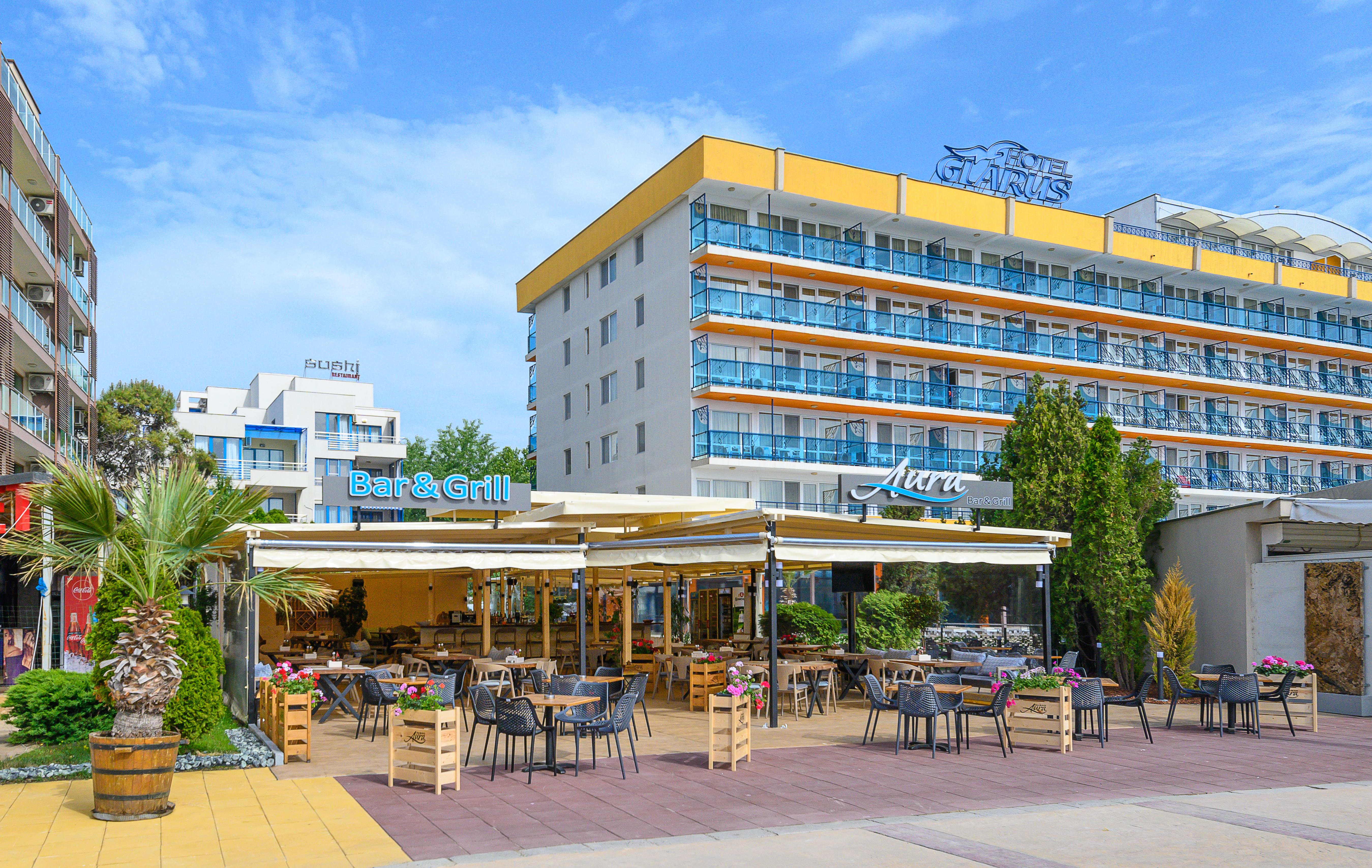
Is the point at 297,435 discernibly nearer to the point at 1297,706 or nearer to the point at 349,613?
the point at 349,613

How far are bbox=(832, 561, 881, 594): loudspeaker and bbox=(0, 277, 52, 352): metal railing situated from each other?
22403 mm

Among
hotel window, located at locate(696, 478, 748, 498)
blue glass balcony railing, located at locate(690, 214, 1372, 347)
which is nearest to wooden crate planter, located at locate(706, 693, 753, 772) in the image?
hotel window, located at locate(696, 478, 748, 498)

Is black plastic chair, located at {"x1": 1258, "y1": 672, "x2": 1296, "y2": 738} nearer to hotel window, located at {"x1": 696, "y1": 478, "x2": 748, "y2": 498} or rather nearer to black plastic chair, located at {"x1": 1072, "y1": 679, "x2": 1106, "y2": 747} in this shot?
black plastic chair, located at {"x1": 1072, "y1": 679, "x2": 1106, "y2": 747}

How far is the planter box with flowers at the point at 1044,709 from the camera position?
13.3 m

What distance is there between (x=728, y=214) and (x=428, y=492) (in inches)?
788

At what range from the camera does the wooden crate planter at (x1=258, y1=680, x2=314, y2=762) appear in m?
11.9

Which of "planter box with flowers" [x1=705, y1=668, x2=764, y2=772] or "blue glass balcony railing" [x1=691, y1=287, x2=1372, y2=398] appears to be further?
"blue glass balcony railing" [x1=691, y1=287, x2=1372, y2=398]

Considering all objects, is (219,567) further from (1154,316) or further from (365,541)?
(1154,316)

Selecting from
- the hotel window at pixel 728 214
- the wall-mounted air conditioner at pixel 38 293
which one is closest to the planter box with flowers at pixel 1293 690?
the hotel window at pixel 728 214

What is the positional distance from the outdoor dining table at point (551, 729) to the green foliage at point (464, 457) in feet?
148

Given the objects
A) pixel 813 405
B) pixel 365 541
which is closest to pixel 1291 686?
pixel 365 541

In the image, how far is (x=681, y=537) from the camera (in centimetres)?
1744

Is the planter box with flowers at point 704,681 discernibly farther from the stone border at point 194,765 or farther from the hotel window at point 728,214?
the hotel window at point 728,214

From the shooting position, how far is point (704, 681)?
56.6 ft
